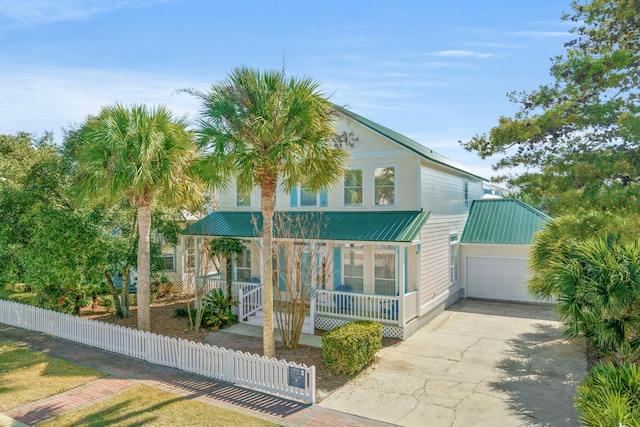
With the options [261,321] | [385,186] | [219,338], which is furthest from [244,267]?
[385,186]

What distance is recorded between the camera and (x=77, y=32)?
43.3ft

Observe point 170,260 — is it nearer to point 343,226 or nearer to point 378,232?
point 343,226

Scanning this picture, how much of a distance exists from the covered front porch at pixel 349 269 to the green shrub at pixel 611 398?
6787mm

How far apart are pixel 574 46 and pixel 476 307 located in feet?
37.6

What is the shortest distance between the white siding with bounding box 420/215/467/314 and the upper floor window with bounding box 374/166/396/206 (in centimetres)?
181

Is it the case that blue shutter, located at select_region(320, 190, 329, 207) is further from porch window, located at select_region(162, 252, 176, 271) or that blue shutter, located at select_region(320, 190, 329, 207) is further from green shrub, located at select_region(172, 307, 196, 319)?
porch window, located at select_region(162, 252, 176, 271)

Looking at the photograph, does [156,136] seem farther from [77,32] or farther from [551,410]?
[551,410]

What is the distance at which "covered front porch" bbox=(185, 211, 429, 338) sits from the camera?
1420 centimetres

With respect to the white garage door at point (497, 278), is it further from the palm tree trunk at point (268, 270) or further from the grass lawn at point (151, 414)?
the grass lawn at point (151, 414)

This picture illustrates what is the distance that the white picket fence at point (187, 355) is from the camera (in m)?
9.76

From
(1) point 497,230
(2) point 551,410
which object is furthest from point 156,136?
(1) point 497,230

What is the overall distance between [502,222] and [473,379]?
1267cm

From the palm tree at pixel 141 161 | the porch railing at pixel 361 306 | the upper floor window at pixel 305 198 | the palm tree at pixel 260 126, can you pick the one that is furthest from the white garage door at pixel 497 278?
the palm tree at pixel 141 161

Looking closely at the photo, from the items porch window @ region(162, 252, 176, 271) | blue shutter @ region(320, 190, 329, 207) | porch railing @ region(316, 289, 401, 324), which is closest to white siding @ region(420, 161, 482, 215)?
blue shutter @ region(320, 190, 329, 207)
